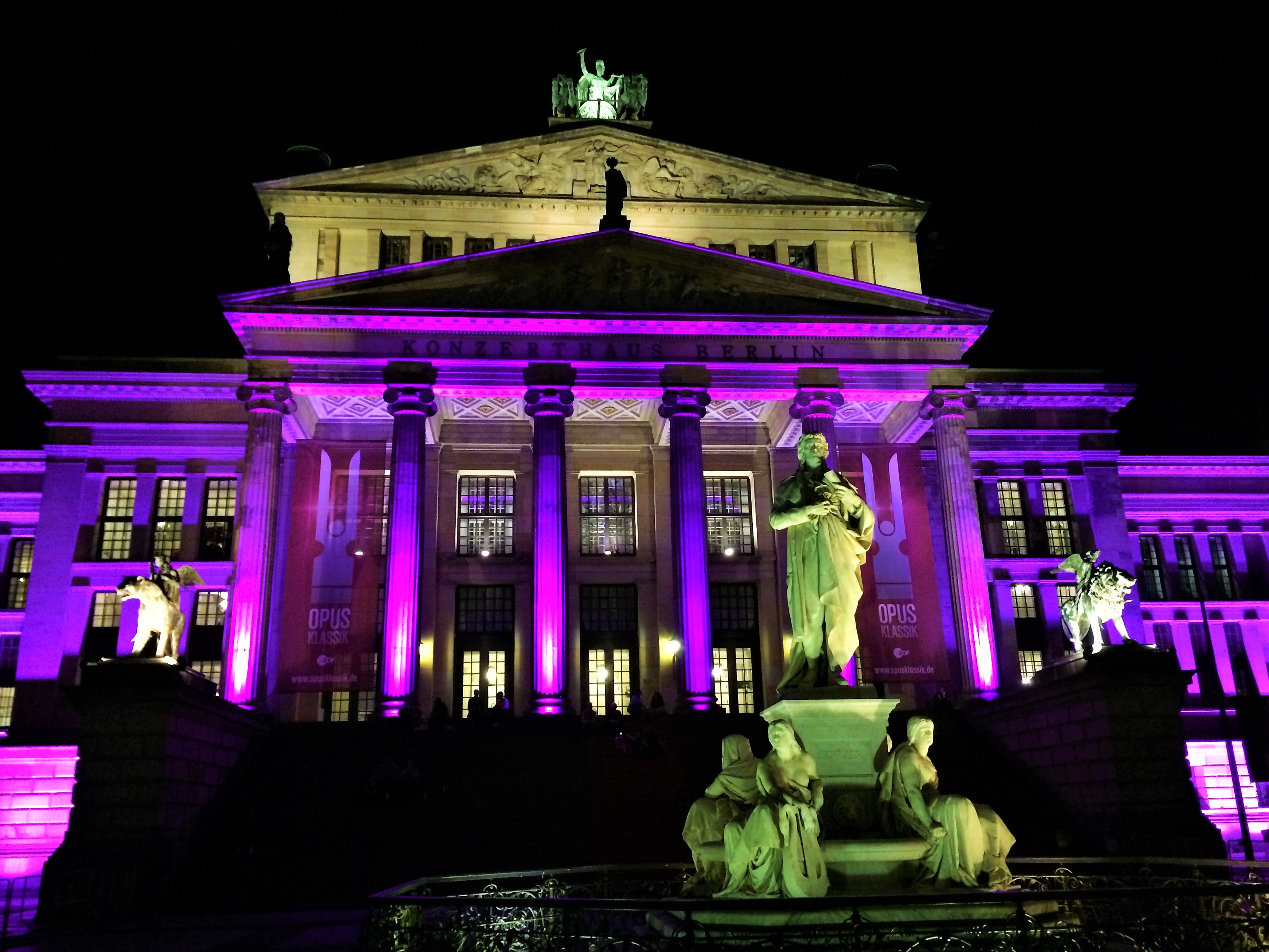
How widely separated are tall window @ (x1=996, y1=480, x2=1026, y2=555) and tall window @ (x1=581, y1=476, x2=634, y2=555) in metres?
13.4

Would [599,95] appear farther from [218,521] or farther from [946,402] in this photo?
[218,521]

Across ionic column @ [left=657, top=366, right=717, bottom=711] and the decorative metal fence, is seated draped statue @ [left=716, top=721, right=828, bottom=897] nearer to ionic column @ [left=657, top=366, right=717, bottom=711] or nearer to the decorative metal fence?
the decorative metal fence

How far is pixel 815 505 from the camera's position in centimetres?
1084

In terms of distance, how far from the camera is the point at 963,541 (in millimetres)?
32750

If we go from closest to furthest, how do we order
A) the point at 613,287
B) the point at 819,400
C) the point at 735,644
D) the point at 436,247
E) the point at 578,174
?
1. the point at 819,400
2. the point at 613,287
3. the point at 735,644
4. the point at 436,247
5. the point at 578,174

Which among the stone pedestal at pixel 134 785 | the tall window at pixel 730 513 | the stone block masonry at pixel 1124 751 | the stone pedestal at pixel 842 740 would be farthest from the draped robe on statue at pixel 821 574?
the tall window at pixel 730 513

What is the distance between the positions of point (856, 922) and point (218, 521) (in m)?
33.4

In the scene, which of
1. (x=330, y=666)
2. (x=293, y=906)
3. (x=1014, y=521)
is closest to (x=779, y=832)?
(x=293, y=906)

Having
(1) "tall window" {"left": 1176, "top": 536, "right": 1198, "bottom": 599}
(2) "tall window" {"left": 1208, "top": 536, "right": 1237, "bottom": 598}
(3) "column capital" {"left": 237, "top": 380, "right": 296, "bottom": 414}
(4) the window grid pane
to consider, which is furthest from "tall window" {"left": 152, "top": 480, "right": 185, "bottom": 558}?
(2) "tall window" {"left": 1208, "top": 536, "right": 1237, "bottom": 598}

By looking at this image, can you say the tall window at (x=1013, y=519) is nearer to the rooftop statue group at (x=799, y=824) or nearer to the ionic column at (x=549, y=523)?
the ionic column at (x=549, y=523)

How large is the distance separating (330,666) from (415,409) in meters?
7.84

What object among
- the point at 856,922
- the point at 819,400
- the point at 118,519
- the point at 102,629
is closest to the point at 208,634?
the point at 102,629

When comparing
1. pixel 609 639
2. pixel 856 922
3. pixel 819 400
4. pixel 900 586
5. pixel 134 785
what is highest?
pixel 819 400

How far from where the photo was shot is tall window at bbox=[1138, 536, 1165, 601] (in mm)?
41344
